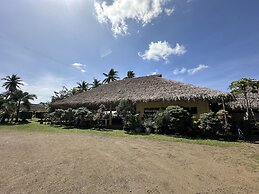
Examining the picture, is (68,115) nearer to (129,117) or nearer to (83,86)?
(129,117)

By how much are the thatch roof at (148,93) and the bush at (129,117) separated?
1317 mm

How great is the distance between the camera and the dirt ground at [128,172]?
348 cm

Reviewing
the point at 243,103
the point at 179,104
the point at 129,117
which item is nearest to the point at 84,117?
the point at 129,117

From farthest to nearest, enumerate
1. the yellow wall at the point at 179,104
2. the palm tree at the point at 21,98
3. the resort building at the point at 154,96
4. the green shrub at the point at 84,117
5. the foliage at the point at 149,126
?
the palm tree at the point at 21,98 → the green shrub at the point at 84,117 → the yellow wall at the point at 179,104 → the resort building at the point at 154,96 → the foliage at the point at 149,126

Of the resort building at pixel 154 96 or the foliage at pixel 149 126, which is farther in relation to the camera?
the resort building at pixel 154 96

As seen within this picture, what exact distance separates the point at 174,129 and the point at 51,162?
8132 millimetres

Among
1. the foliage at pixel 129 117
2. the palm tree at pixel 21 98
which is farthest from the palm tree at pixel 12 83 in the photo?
the foliage at pixel 129 117

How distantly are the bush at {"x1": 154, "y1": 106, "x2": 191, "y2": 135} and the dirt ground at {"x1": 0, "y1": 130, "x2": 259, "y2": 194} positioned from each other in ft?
14.1

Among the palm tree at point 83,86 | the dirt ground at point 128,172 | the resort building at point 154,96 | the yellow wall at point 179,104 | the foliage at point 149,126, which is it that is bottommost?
the dirt ground at point 128,172

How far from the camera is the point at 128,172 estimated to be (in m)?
4.35

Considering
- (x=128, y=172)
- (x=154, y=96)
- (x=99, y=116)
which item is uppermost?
(x=154, y=96)

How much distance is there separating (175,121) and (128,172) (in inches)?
278

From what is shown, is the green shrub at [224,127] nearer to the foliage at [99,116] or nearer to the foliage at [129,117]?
the foliage at [129,117]

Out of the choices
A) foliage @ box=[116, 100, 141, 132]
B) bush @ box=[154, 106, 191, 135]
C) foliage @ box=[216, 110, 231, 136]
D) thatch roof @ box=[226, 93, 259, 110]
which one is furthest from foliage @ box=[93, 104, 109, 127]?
thatch roof @ box=[226, 93, 259, 110]
